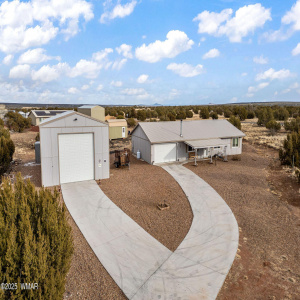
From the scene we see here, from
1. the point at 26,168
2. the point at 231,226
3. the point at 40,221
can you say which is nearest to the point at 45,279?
the point at 40,221

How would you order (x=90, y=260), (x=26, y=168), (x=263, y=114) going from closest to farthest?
(x=90, y=260), (x=26, y=168), (x=263, y=114)

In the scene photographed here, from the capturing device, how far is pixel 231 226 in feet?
34.8

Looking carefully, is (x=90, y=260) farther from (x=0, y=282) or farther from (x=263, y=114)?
(x=263, y=114)

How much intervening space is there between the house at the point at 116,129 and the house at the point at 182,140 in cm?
1033

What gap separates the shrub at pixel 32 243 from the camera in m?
4.81

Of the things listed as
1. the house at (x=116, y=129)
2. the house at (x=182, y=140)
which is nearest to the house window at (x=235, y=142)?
the house at (x=182, y=140)

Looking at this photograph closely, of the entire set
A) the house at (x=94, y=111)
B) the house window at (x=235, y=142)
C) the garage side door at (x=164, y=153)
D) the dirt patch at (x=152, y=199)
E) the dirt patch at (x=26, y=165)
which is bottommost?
the dirt patch at (x=152, y=199)

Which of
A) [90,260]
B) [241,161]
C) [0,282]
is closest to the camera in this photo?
[0,282]

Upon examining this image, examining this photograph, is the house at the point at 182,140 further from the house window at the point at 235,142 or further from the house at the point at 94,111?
the house at the point at 94,111

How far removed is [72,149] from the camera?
1630 centimetres

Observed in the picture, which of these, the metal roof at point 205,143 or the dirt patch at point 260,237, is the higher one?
the metal roof at point 205,143

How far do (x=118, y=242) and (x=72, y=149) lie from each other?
8.84 meters

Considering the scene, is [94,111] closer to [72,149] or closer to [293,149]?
[72,149]

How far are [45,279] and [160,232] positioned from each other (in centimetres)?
573
